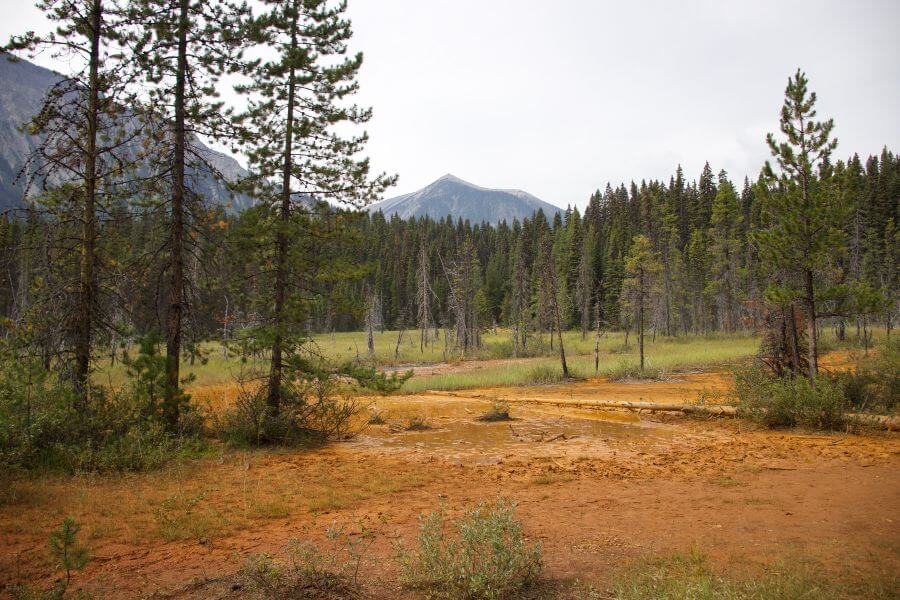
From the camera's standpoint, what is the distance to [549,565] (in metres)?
4.91

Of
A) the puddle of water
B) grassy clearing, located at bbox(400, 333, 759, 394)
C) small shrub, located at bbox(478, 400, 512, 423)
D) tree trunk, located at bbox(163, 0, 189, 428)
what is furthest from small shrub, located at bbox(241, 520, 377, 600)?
grassy clearing, located at bbox(400, 333, 759, 394)

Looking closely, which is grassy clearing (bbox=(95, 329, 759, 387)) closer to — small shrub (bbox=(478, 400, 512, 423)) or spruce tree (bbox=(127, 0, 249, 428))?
small shrub (bbox=(478, 400, 512, 423))

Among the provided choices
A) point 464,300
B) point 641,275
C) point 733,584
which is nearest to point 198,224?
point 733,584

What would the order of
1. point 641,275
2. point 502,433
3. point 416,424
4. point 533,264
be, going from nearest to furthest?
point 502,433, point 416,424, point 641,275, point 533,264

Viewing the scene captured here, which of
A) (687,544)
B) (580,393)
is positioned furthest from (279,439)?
(580,393)

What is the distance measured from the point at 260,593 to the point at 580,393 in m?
19.1

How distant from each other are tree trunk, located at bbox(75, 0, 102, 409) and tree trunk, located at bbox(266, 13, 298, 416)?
11.9 feet

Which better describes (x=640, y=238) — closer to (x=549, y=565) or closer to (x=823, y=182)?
(x=823, y=182)

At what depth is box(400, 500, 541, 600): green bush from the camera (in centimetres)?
393

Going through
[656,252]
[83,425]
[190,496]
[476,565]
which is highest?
[656,252]

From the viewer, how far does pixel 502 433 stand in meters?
13.6

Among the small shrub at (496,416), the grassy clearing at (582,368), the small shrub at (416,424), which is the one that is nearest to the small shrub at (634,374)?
the grassy clearing at (582,368)

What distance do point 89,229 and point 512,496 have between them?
32.6 feet

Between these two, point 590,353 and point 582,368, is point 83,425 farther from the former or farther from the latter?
point 590,353
